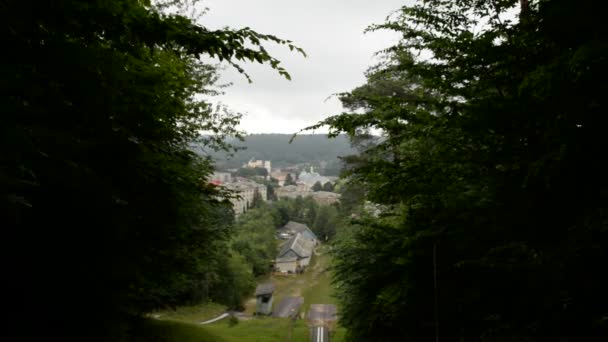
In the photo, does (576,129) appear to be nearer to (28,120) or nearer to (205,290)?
(28,120)

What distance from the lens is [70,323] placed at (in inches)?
139

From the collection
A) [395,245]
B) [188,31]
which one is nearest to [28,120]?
[188,31]

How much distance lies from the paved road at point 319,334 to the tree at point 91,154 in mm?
12355

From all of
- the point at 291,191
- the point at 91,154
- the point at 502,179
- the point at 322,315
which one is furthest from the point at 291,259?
the point at 291,191

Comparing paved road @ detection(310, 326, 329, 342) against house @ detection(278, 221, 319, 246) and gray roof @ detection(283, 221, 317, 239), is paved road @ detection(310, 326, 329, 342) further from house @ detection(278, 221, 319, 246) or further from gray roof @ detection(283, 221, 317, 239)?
gray roof @ detection(283, 221, 317, 239)

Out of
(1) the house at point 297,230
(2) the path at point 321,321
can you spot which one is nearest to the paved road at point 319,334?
(2) the path at point 321,321

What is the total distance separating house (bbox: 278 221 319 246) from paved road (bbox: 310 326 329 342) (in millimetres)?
36939

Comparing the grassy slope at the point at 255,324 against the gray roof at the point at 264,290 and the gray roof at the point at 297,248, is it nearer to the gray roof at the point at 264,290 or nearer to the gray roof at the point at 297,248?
the gray roof at the point at 264,290

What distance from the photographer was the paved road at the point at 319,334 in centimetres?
1606

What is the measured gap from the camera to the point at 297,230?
59.4 meters

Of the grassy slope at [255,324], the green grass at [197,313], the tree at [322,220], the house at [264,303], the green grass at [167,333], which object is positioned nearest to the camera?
the green grass at [167,333]

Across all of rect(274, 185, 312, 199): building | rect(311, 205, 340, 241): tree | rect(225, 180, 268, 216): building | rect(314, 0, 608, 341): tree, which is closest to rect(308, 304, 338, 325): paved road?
rect(314, 0, 608, 341): tree

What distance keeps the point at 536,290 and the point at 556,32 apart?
1920 mm

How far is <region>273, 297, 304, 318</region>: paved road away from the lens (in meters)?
25.5
